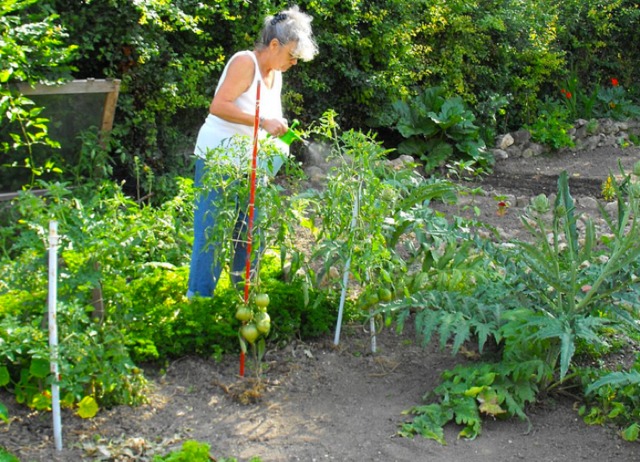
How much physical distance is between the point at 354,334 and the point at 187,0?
3063 mm

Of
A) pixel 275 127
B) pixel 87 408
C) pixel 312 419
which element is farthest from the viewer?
pixel 275 127

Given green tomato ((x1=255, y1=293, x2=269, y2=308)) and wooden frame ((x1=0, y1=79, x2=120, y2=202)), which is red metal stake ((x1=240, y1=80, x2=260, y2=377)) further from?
wooden frame ((x1=0, y1=79, x2=120, y2=202))

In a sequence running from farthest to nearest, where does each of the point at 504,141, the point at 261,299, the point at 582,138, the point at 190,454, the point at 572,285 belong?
1. the point at 582,138
2. the point at 504,141
3. the point at 261,299
4. the point at 572,285
5. the point at 190,454

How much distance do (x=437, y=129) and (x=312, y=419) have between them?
5464 millimetres

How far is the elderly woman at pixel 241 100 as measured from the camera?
15.0 ft

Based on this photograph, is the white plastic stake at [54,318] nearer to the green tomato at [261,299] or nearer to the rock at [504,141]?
the green tomato at [261,299]

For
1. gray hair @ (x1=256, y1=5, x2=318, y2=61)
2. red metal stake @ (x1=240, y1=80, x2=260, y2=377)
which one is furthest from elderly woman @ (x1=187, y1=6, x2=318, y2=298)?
red metal stake @ (x1=240, y1=80, x2=260, y2=377)

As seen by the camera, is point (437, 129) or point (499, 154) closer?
point (437, 129)

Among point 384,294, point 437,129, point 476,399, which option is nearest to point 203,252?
point 384,294

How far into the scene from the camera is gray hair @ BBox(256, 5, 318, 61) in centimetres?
459

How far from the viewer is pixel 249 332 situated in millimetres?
4148

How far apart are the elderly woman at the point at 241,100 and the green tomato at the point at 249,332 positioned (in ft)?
1.47

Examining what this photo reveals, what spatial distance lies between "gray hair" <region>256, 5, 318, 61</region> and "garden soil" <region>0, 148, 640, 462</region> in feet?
5.13

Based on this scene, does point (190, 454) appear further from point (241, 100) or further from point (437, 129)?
point (437, 129)
